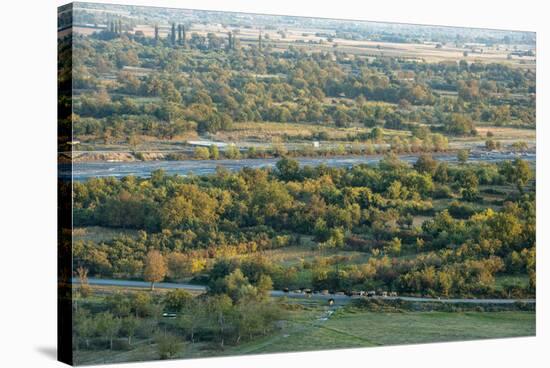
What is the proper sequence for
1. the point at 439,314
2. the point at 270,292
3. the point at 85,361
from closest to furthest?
the point at 85,361
the point at 270,292
the point at 439,314

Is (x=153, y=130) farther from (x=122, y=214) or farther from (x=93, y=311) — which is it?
(x=93, y=311)

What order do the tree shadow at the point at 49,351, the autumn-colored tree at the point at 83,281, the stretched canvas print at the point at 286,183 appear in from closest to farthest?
1. the autumn-colored tree at the point at 83,281
2. the stretched canvas print at the point at 286,183
3. the tree shadow at the point at 49,351

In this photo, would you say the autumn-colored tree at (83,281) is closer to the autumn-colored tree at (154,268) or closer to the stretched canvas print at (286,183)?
the stretched canvas print at (286,183)

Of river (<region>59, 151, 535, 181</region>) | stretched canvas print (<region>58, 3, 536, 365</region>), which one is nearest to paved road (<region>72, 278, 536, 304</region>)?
stretched canvas print (<region>58, 3, 536, 365</region>)

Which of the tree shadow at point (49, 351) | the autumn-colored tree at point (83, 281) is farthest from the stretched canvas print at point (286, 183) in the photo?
the tree shadow at point (49, 351)

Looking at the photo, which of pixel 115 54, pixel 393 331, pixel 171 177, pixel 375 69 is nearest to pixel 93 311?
pixel 171 177

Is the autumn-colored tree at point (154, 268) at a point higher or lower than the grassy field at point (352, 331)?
higher
